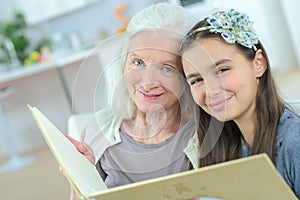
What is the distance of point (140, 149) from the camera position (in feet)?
2.78

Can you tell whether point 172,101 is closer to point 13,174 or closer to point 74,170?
point 74,170

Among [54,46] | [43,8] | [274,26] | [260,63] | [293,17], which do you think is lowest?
[274,26]

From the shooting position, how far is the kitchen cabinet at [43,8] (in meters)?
4.72

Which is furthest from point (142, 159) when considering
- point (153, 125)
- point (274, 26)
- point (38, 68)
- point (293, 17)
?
point (274, 26)

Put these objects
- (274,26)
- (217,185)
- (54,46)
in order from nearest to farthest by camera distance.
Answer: (217,185) < (274,26) < (54,46)

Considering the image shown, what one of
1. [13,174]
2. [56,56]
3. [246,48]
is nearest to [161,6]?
[246,48]

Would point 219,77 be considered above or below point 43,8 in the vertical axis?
above

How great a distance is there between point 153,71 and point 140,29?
8 centimetres

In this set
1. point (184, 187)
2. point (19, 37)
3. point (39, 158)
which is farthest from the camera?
point (19, 37)

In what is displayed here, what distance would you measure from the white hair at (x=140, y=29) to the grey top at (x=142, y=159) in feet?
0.17

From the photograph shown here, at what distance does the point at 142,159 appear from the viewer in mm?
833

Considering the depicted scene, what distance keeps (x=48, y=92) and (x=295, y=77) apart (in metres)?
2.11

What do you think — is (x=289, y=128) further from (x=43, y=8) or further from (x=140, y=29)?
(x=43, y=8)

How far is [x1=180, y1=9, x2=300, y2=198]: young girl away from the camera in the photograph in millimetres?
756
